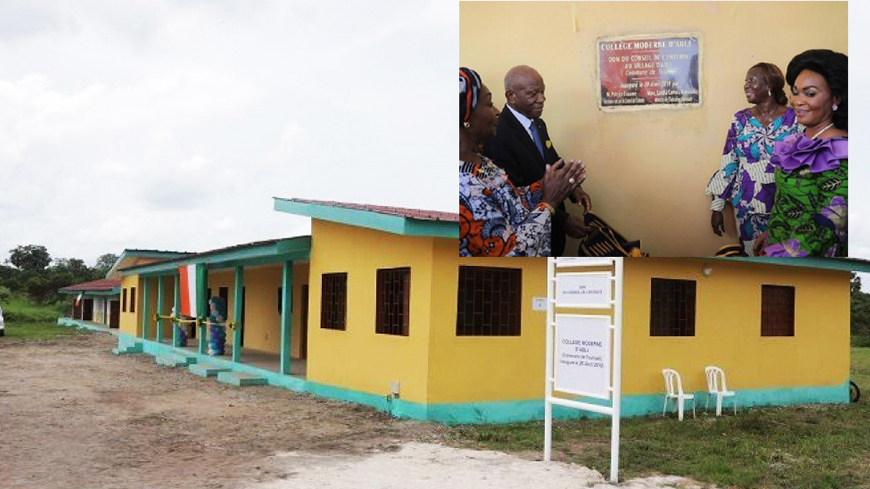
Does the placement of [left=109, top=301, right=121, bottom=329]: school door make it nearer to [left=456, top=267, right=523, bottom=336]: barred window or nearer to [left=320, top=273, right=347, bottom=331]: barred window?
[left=320, top=273, right=347, bottom=331]: barred window

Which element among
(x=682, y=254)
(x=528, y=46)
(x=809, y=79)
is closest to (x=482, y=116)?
(x=528, y=46)

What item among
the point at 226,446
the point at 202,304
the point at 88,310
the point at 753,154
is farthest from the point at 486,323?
the point at 88,310

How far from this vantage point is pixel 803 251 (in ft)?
31.1

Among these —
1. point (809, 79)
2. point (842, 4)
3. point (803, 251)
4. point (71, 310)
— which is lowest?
point (71, 310)

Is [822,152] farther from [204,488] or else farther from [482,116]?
[204,488]

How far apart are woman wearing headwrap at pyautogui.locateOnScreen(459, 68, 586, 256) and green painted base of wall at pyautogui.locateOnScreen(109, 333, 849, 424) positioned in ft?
7.04

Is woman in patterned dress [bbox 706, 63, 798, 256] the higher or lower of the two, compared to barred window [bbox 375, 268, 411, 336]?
higher

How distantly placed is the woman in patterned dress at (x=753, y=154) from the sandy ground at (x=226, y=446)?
353 cm

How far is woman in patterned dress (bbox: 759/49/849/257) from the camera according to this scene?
9.34 metres

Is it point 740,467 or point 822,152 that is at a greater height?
point 822,152

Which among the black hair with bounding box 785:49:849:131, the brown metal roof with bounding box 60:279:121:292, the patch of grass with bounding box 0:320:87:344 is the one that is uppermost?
the black hair with bounding box 785:49:849:131

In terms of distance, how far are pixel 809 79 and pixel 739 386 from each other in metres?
5.73

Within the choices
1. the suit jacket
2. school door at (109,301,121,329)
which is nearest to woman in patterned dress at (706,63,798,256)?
the suit jacket

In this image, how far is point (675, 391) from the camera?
12469mm
